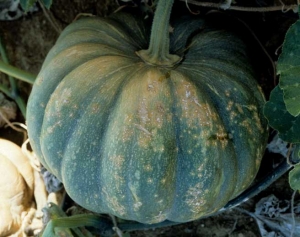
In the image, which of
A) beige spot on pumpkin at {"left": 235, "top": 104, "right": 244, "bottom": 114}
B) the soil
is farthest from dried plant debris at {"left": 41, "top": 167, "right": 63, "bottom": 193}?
beige spot on pumpkin at {"left": 235, "top": 104, "right": 244, "bottom": 114}

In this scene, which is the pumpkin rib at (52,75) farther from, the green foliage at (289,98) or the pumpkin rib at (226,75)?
the green foliage at (289,98)

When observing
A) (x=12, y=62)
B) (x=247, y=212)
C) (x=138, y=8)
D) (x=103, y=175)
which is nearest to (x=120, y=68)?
(x=103, y=175)

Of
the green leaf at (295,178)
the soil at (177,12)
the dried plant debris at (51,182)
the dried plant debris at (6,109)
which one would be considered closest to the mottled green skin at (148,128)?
the green leaf at (295,178)

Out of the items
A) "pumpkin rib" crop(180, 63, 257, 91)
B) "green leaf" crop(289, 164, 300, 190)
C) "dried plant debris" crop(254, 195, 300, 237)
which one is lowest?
"dried plant debris" crop(254, 195, 300, 237)

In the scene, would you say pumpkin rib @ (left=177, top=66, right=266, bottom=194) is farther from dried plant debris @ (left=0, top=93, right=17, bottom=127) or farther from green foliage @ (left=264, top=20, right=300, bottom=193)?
dried plant debris @ (left=0, top=93, right=17, bottom=127)

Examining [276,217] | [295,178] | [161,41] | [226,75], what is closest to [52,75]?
[161,41]

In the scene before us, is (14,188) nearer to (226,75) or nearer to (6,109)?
(6,109)
